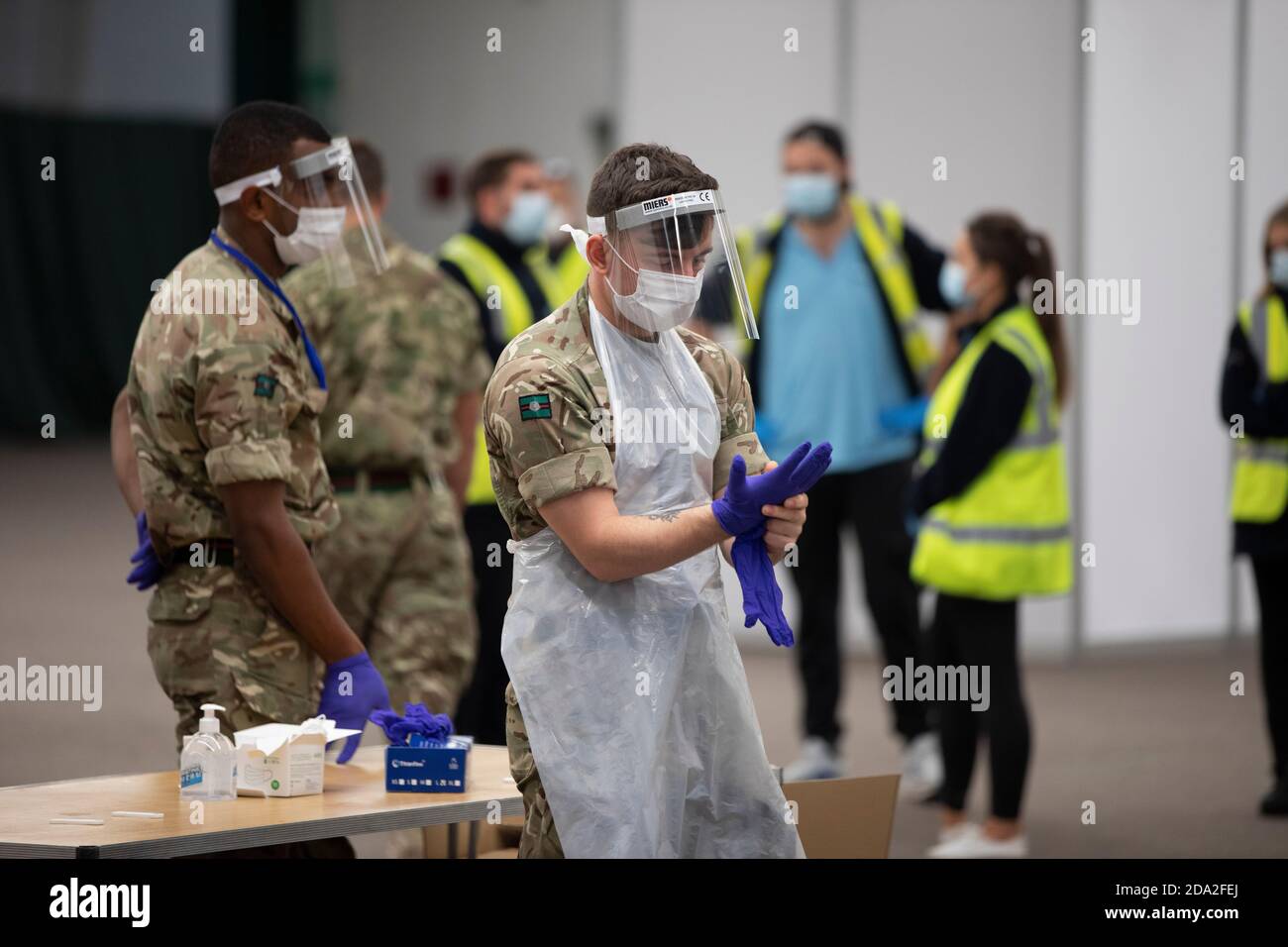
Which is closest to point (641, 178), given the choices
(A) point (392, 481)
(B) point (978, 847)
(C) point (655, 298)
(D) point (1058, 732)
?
(C) point (655, 298)

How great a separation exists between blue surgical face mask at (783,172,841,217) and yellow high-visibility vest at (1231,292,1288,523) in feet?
4.45

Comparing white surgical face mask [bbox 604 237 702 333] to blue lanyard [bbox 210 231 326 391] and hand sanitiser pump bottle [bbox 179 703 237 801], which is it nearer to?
blue lanyard [bbox 210 231 326 391]

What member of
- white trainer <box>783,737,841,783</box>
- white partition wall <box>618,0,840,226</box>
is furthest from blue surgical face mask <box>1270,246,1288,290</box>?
white partition wall <box>618,0,840,226</box>

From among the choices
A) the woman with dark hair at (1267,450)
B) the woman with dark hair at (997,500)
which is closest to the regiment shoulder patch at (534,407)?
the woman with dark hair at (997,500)

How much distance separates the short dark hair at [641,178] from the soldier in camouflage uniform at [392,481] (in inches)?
79.1

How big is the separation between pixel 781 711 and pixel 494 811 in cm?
413

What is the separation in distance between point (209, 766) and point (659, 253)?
1.16 m

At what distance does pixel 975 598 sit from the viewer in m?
5.15

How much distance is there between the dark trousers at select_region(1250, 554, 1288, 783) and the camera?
555cm

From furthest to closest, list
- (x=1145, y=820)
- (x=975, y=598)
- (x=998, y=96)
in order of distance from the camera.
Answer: (x=998, y=96), (x=1145, y=820), (x=975, y=598)

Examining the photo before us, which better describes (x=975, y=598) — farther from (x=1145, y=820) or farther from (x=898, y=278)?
(x=898, y=278)

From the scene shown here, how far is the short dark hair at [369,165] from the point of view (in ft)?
16.3

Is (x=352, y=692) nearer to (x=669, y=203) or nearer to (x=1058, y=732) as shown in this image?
(x=669, y=203)

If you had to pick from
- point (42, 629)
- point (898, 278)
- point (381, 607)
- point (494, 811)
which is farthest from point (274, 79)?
point (494, 811)
